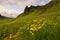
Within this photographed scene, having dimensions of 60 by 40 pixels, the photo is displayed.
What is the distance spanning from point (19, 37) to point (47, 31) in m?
5.24

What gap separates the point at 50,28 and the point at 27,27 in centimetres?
485

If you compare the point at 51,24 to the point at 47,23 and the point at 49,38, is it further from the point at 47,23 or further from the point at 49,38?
the point at 49,38

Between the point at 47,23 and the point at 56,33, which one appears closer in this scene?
the point at 56,33

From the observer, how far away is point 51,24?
38688 mm

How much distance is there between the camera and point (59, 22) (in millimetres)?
39750

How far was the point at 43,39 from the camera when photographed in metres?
35.1

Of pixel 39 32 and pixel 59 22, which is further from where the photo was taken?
pixel 59 22

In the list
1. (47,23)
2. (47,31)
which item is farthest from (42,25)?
(47,31)

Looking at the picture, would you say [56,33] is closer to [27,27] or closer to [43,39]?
[43,39]

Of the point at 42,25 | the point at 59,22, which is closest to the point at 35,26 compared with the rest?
the point at 42,25

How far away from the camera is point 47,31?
3656 cm

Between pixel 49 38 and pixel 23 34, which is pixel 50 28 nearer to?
pixel 49 38

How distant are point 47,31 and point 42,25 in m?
3.50

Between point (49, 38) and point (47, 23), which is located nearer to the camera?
point (49, 38)
